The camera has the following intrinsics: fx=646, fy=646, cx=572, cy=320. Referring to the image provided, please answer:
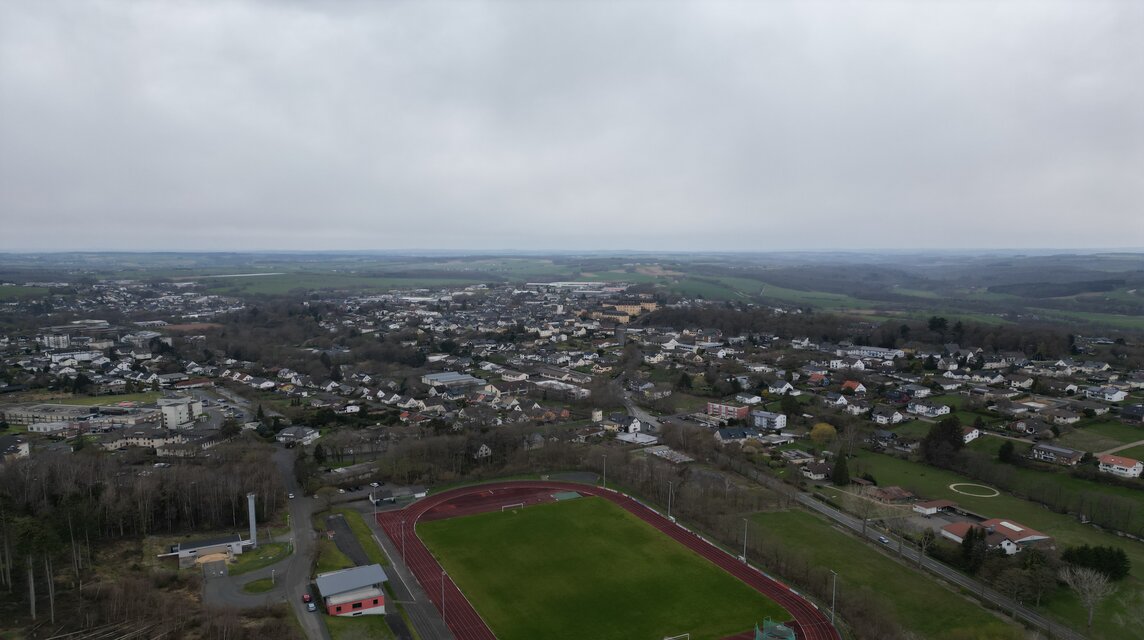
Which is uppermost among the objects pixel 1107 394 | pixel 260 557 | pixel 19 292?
pixel 19 292

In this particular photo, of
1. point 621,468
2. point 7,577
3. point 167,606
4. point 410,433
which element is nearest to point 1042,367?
point 621,468

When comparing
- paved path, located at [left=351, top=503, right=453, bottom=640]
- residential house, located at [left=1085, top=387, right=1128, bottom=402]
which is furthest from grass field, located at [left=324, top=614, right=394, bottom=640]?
residential house, located at [left=1085, top=387, right=1128, bottom=402]

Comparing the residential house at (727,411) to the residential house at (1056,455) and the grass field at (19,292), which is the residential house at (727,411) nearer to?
the residential house at (1056,455)

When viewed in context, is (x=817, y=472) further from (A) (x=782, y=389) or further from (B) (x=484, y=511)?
(A) (x=782, y=389)

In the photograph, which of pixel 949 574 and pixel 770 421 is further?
pixel 770 421

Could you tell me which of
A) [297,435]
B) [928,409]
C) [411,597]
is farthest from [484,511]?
[928,409]

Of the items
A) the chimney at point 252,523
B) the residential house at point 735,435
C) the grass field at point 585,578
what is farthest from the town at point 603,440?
the grass field at point 585,578

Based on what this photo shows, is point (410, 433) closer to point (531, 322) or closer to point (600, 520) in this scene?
point (600, 520)
